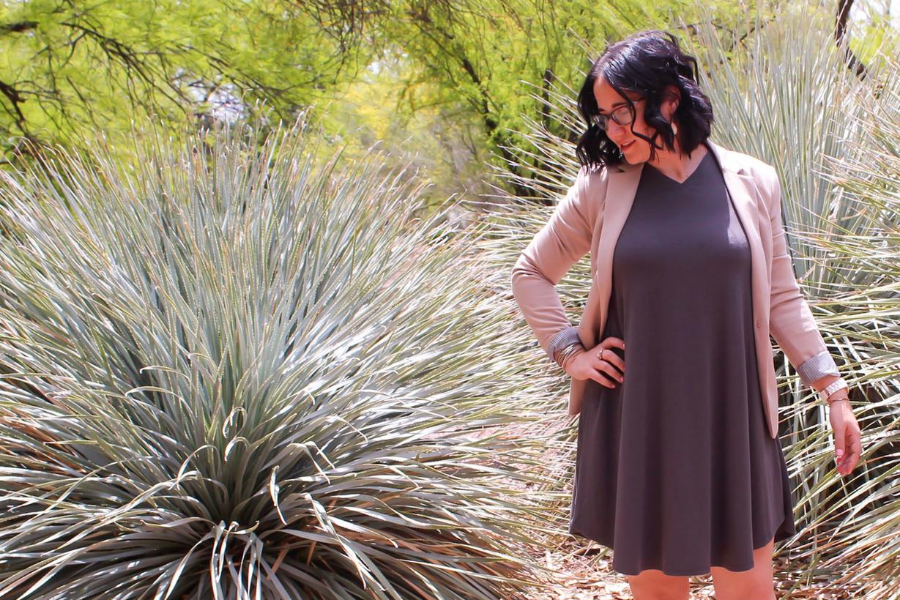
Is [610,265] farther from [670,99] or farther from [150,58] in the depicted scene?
[150,58]

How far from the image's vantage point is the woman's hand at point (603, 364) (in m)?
2.17

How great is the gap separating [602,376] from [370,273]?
5.01 feet

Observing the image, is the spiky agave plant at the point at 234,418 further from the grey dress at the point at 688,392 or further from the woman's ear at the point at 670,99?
the woman's ear at the point at 670,99

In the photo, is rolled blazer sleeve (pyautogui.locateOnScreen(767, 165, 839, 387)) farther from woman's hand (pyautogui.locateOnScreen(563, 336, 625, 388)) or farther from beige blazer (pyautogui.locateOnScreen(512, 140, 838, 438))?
woman's hand (pyautogui.locateOnScreen(563, 336, 625, 388))

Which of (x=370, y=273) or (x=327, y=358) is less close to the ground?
(x=370, y=273)

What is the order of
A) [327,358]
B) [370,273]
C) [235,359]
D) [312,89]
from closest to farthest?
[235,359], [327,358], [370,273], [312,89]

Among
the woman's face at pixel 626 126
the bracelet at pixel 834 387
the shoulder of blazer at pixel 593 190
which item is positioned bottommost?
the bracelet at pixel 834 387

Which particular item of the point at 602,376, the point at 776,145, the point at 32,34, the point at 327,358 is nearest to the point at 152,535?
the point at 327,358

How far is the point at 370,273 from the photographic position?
353 centimetres

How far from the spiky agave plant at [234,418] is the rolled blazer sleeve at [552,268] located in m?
0.62

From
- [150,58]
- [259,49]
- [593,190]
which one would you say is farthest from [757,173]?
[150,58]

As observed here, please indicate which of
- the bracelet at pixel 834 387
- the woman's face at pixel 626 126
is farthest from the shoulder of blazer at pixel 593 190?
the bracelet at pixel 834 387

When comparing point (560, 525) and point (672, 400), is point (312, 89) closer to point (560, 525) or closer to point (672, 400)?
point (560, 525)

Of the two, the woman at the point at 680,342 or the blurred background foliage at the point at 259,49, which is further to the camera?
the blurred background foliage at the point at 259,49
